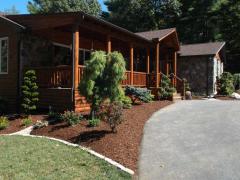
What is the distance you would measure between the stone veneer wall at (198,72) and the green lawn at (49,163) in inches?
748

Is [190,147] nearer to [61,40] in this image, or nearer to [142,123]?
[142,123]

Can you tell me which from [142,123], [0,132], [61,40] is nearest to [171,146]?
[142,123]

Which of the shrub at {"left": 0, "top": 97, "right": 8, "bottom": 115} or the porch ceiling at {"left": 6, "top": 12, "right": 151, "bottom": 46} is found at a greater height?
the porch ceiling at {"left": 6, "top": 12, "right": 151, "bottom": 46}

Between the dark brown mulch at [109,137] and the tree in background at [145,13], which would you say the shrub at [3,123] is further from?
the tree in background at [145,13]

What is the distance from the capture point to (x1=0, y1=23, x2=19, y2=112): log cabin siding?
15492 mm

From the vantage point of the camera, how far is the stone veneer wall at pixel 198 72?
2716 cm

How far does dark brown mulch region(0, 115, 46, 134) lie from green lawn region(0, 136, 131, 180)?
2.32 m

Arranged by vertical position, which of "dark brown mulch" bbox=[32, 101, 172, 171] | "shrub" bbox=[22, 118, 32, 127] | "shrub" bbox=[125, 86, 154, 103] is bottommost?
"dark brown mulch" bbox=[32, 101, 172, 171]

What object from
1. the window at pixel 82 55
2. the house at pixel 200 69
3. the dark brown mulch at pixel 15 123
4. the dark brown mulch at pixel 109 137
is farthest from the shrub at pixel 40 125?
the house at pixel 200 69

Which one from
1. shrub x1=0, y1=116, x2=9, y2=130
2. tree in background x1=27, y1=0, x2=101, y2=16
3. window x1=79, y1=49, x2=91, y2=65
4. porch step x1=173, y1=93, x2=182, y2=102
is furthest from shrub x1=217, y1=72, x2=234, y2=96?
tree in background x1=27, y1=0, x2=101, y2=16

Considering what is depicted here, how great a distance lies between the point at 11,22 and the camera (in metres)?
15.4

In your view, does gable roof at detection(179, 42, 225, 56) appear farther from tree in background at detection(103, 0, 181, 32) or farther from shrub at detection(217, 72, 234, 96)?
tree in background at detection(103, 0, 181, 32)

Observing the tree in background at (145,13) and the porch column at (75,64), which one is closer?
the porch column at (75,64)

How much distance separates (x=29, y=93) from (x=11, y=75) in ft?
6.62
